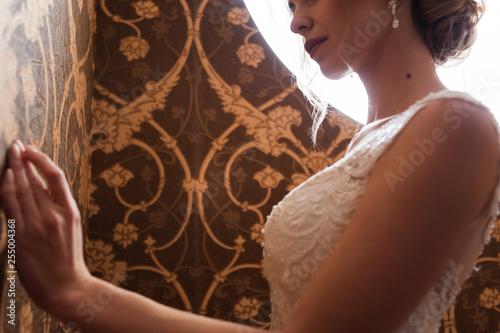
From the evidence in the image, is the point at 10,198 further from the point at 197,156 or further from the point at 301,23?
the point at 197,156

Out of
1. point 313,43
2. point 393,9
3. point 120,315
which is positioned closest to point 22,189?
point 120,315

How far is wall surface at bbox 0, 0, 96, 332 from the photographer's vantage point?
0.61 meters

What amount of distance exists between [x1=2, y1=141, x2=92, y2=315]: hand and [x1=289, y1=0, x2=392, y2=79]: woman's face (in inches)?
26.0

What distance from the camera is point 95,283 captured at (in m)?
0.61

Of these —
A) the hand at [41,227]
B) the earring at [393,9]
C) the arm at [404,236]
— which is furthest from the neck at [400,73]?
the hand at [41,227]

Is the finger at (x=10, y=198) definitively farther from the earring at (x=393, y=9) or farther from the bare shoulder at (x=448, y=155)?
the earring at (x=393, y=9)

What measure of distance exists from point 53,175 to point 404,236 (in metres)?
0.48

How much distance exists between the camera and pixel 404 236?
610 millimetres

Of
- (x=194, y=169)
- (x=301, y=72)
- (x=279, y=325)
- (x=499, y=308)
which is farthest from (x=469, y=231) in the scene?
(x=499, y=308)

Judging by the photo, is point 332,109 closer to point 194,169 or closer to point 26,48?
point 194,169

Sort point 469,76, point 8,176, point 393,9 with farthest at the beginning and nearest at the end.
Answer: point 469,76, point 393,9, point 8,176

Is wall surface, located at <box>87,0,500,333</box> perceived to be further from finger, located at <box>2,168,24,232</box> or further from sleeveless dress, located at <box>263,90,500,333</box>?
finger, located at <box>2,168,24,232</box>

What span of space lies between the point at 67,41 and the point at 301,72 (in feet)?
2.28

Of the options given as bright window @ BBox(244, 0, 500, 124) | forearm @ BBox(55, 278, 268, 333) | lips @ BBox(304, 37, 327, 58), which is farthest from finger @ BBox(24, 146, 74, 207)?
bright window @ BBox(244, 0, 500, 124)
